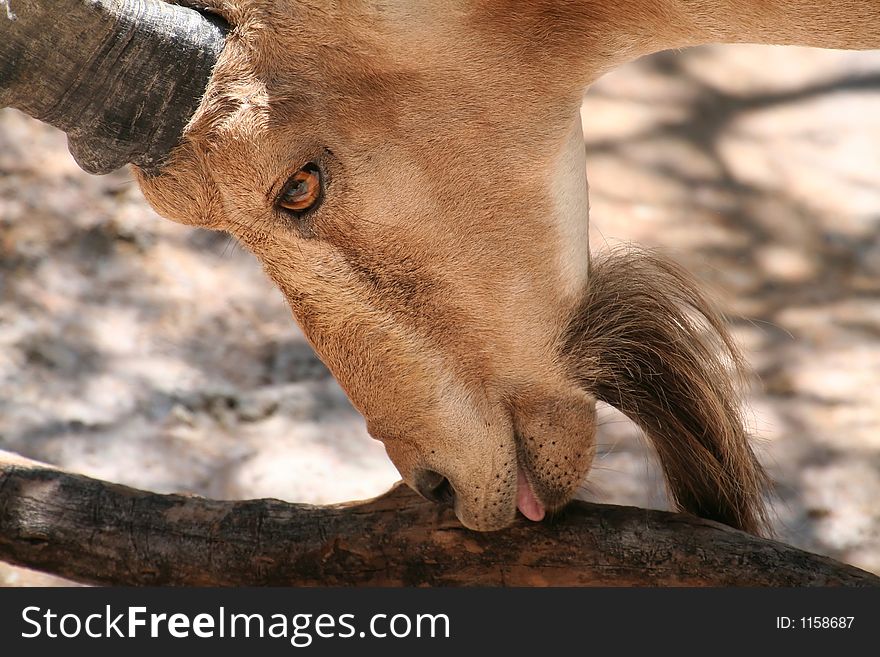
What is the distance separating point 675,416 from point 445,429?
0.59m

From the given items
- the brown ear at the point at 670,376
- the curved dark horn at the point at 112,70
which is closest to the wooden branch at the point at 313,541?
the brown ear at the point at 670,376

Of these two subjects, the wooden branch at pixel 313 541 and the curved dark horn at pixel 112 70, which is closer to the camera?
the curved dark horn at pixel 112 70

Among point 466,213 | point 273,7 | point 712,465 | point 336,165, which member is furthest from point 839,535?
point 273,7

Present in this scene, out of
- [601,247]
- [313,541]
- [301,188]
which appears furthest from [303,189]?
[601,247]

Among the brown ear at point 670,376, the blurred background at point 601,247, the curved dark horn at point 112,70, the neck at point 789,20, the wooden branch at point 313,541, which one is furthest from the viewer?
the blurred background at point 601,247

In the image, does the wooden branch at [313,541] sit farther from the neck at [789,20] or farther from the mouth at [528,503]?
the neck at [789,20]

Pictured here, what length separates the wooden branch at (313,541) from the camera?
7.88 feet

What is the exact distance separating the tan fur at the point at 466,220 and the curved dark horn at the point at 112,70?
0.16ft

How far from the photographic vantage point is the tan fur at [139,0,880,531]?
2146 millimetres

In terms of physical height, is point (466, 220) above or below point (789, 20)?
below

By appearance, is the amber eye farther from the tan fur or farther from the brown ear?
the brown ear

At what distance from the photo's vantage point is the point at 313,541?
2586 millimetres

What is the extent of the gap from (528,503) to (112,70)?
130 cm

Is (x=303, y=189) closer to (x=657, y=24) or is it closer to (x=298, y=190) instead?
(x=298, y=190)
